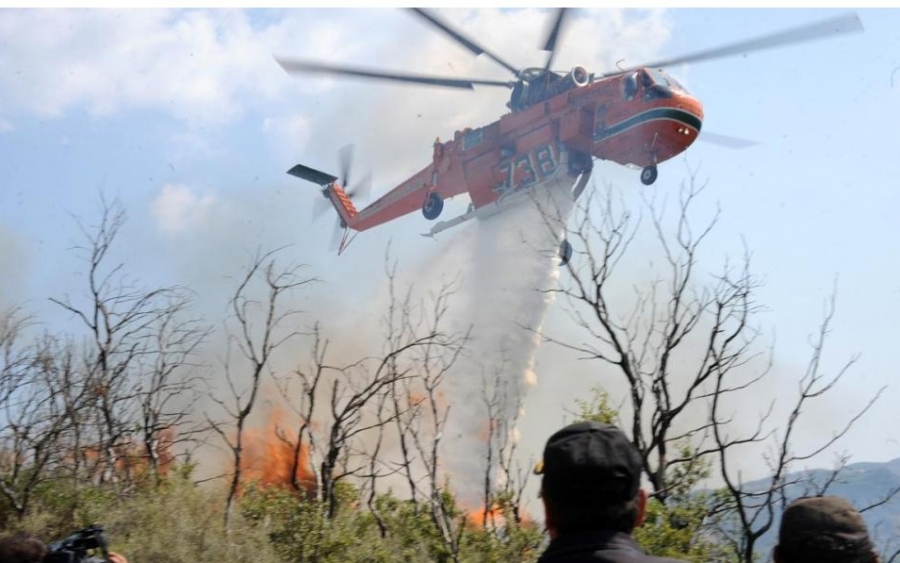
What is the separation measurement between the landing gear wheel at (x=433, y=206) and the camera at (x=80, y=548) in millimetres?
24394

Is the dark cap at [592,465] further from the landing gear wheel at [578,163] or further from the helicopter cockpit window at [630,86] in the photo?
the landing gear wheel at [578,163]

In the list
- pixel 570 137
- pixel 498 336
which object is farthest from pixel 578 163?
pixel 498 336

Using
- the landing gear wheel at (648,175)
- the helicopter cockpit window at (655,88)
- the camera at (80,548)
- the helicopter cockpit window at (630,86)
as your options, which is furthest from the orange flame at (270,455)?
the camera at (80,548)

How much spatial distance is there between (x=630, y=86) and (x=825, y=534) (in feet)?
71.3

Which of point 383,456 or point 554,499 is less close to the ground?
point 383,456

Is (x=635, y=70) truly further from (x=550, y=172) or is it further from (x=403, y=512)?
(x=403, y=512)

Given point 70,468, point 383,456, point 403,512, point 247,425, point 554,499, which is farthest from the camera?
point 383,456

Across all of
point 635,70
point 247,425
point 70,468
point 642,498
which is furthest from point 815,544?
point 247,425

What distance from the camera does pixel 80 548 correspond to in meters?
3.89

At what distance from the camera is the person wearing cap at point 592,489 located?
2.69 metres

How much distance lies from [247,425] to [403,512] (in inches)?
588

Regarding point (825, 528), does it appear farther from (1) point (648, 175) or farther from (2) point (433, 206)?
(2) point (433, 206)

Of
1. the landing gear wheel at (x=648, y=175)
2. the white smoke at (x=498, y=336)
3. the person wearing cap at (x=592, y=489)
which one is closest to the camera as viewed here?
the person wearing cap at (x=592, y=489)

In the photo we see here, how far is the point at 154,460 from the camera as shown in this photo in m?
17.6
